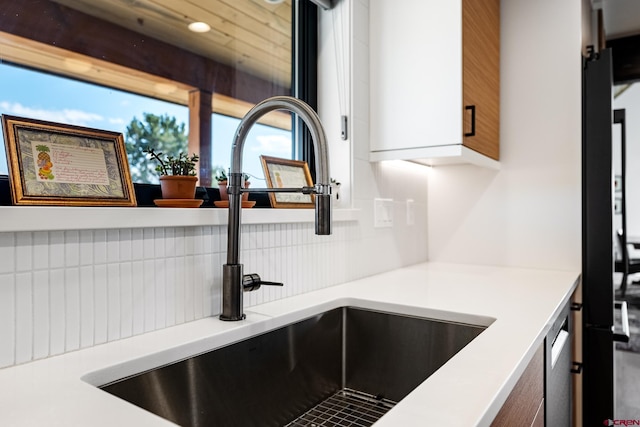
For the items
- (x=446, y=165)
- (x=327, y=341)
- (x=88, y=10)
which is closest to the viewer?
(x=88, y=10)

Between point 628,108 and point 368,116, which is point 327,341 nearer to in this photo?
point 368,116

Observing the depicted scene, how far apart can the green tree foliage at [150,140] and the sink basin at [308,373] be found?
478mm

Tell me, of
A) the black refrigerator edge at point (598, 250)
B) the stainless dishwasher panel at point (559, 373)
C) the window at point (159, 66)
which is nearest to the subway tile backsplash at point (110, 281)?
the window at point (159, 66)

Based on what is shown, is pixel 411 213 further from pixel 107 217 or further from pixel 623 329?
pixel 107 217

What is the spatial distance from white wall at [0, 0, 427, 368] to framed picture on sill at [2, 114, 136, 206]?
7 centimetres

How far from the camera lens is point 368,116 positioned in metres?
1.64

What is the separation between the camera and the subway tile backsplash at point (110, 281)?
0.69 meters

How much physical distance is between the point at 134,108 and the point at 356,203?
0.78 meters

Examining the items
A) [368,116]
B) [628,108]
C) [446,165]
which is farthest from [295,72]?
[628,108]

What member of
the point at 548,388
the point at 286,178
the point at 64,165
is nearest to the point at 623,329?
the point at 548,388

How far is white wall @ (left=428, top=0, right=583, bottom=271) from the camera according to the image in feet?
5.75

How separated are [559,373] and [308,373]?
754 millimetres

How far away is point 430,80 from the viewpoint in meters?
1.50

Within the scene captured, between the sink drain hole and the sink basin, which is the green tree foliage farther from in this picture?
the sink drain hole
